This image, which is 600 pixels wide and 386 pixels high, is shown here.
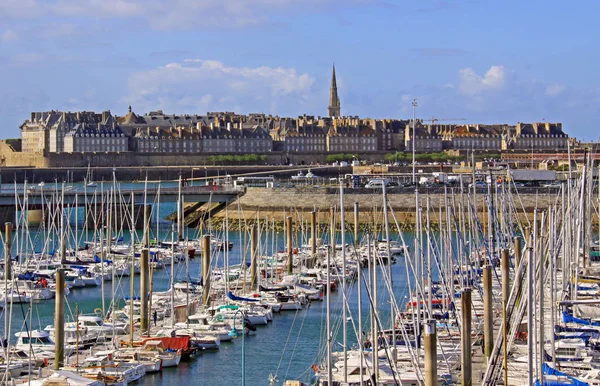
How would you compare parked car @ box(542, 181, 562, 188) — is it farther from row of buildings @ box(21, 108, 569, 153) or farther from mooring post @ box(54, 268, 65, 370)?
row of buildings @ box(21, 108, 569, 153)

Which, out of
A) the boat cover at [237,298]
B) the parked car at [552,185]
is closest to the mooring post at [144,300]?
the boat cover at [237,298]

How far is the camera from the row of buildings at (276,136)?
359 ft

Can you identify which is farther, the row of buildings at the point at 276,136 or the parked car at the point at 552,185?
the row of buildings at the point at 276,136

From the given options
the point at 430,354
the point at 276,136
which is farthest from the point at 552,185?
the point at 276,136

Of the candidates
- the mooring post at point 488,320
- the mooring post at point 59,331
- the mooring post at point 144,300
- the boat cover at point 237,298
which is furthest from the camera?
the boat cover at point 237,298

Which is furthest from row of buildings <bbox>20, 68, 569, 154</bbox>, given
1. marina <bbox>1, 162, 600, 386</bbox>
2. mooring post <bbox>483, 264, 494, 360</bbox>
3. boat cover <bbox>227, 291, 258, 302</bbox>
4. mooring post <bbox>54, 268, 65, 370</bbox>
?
mooring post <bbox>483, 264, 494, 360</bbox>

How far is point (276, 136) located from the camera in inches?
4510

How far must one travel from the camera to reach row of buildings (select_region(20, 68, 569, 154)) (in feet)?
359

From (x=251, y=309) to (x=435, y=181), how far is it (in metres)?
34.6

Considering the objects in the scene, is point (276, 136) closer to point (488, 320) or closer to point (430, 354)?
point (488, 320)

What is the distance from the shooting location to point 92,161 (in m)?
103

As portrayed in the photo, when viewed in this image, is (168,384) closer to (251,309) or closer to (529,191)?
(251,309)

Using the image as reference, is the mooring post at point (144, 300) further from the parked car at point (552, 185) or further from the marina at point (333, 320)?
the parked car at point (552, 185)

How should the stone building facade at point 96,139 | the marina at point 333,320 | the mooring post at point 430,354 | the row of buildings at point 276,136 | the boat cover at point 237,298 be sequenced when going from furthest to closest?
the row of buildings at point 276,136 < the stone building facade at point 96,139 < the boat cover at point 237,298 < the marina at point 333,320 < the mooring post at point 430,354
